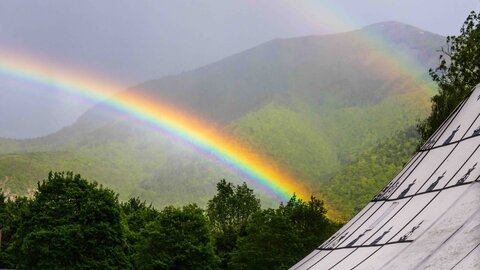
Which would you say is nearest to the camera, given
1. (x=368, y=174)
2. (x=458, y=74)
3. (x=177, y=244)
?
(x=458, y=74)

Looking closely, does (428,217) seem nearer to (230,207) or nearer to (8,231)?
(8,231)

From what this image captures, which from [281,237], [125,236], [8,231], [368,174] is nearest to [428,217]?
[281,237]

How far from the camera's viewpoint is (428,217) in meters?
12.8

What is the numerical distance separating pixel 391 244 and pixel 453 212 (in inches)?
63.8

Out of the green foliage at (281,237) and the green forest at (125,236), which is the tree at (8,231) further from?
the green foliage at (281,237)

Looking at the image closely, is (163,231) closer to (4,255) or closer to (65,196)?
(65,196)

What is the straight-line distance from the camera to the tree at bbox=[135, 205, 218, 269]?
2228 inches

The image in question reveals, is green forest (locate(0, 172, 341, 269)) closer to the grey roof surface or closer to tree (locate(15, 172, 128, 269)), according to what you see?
tree (locate(15, 172, 128, 269))

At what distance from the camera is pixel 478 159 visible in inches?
513

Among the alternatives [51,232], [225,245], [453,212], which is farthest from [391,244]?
[225,245]

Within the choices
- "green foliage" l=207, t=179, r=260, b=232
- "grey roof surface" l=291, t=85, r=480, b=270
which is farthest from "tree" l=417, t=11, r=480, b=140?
"green foliage" l=207, t=179, r=260, b=232

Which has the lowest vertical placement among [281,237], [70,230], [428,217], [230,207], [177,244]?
[428,217]

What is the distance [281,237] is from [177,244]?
997cm

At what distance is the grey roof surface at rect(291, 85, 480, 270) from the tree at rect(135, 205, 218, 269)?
3991 centimetres
